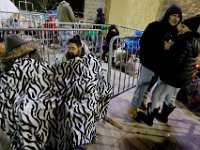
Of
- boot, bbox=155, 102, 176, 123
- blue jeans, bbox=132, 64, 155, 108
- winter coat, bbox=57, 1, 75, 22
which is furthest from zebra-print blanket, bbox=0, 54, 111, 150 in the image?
winter coat, bbox=57, 1, 75, 22

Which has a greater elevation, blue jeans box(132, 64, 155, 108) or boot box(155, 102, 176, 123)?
blue jeans box(132, 64, 155, 108)

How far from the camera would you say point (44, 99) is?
145 cm

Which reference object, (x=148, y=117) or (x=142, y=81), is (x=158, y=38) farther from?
(x=148, y=117)

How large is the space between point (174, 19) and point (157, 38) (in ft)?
0.86

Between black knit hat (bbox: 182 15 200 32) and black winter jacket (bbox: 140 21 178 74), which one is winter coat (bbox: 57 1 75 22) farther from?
black knit hat (bbox: 182 15 200 32)

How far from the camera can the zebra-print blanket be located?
4.59 ft

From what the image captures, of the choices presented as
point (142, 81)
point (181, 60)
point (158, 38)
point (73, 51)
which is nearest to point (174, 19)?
point (158, 38)

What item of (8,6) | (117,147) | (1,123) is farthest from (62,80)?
(8,6)

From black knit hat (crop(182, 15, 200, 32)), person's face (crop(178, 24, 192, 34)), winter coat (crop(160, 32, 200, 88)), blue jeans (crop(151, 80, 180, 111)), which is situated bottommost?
blue jeans (crop(151, 80, 180, 111))

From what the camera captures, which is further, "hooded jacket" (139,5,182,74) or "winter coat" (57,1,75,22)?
"winter coat" (57,1,75,22)

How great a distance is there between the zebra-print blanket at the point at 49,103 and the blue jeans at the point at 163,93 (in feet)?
2.98

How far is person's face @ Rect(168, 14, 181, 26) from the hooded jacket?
0.09 feet

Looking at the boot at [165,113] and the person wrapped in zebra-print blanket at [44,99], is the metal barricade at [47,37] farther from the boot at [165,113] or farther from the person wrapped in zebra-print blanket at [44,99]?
the boot at [165,113]

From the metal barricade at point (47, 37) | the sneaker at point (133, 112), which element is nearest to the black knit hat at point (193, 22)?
the metal barricade at point (47, 37)
